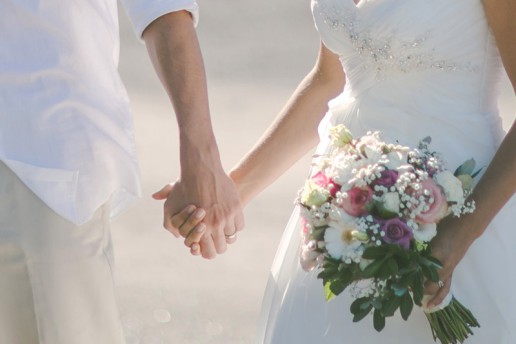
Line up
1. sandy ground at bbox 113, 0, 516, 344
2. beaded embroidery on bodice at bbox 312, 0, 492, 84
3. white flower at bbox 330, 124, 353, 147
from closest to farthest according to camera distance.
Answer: white flower at bbox 330, 124, 353, 147 < beaded embroidery on bodice at bbox 312, 0, 492, 84 < sandy ground at bbox 113, 0, 516, 344

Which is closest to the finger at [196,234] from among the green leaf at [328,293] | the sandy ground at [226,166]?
the green leaf at [328,293]

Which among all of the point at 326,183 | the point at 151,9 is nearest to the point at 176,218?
the point at 151,9

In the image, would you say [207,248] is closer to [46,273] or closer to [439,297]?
[46,273]

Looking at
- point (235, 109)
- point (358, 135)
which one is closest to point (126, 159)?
point (358, 135)

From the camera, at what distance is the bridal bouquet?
2590mm

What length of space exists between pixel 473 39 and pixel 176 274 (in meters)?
3.66

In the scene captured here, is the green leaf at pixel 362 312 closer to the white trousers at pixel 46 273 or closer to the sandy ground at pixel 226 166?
the white trousers at pixel 46 273

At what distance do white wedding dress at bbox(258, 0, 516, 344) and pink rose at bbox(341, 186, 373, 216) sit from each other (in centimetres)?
32

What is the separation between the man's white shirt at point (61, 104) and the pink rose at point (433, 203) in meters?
0.85

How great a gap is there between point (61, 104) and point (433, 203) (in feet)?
3.14

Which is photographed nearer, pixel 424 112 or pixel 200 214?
pixel 424 112

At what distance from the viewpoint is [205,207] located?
128 inches

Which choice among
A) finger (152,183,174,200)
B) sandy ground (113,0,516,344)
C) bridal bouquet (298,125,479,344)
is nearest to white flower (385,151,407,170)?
bridal bouquet (298,125,479,344)

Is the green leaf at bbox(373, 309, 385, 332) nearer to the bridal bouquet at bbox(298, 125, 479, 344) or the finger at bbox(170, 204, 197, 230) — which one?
the bridal bouquet at bbox(298, 125, 479, 344)
